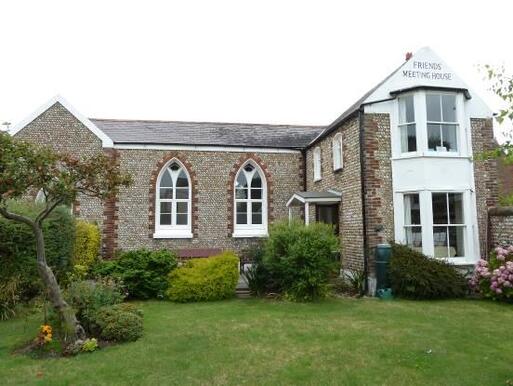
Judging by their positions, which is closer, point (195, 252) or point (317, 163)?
point (195, 252)

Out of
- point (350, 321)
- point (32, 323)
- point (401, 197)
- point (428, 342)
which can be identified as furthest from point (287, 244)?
point (32, 323)

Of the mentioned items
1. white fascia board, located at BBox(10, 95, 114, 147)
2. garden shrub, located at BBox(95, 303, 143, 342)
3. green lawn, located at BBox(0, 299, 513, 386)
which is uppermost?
white fascia board, located at BBox(10, 95, 114, 147)

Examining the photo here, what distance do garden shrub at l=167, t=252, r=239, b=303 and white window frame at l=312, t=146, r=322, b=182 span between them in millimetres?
6791

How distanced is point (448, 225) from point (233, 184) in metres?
9.35

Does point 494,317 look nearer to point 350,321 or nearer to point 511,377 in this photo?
point 350,321

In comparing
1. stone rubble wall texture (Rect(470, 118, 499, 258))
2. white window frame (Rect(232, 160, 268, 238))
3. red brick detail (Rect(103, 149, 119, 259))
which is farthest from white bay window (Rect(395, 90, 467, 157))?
red brick detail (Rect(103, 149, 119, 259))

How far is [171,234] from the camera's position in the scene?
18469 millimetres

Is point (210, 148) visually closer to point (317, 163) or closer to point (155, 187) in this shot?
point (155, 187)

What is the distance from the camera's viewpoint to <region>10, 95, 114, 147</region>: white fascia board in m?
17.2

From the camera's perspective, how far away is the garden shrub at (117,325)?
26.9 ft

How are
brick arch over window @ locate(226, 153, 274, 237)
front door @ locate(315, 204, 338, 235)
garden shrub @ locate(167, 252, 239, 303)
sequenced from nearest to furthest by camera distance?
1. garden shrub @ locate(167, 252, 239, 303)
2. front door @ locate(315, 204, 338, 235)
3. brick arch over window @ locate(226, 153, 274, 237)

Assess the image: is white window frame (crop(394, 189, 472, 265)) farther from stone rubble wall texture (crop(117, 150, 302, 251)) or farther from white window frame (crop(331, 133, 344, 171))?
stone rubble wall texture (crop(117, 150, 302, 251))

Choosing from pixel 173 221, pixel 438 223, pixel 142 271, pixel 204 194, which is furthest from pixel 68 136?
pixel 438 223

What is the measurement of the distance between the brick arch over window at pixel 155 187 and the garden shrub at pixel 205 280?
564cm
